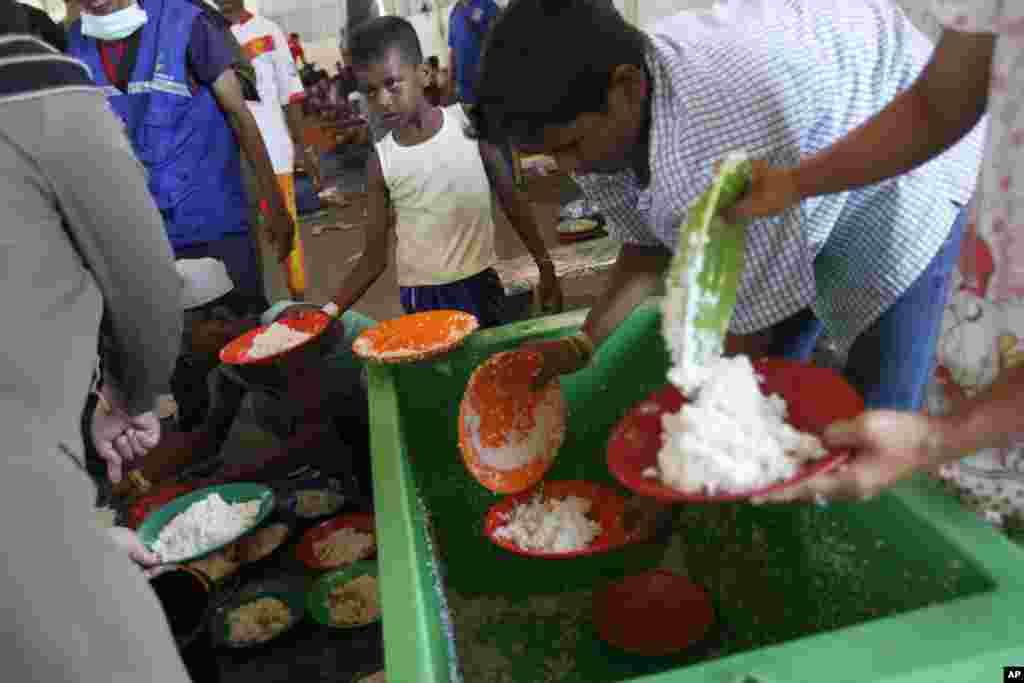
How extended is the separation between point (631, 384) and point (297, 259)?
2687mm

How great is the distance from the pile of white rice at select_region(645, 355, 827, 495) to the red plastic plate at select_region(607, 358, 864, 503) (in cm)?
2

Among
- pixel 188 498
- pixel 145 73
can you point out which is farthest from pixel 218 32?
pixel 188 498

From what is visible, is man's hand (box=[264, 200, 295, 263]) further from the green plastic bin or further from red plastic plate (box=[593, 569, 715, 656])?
→ red plastic plate (box=[593, 569, 715, 656])

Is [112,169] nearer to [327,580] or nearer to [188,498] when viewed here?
[327,580]

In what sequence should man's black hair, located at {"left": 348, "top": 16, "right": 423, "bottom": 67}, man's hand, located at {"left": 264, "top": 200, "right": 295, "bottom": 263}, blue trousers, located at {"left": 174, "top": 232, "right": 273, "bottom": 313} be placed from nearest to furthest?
man's black hair, located at {"left": 348, "top": 16, "right": 423, "bottom": 67}, blue trousers, located at {"left": 174, "top": 232, "right": 273, "bottom": 313}, man's hand, located at {"left": 264, "top": 200, "right": 295, "bottom": 263}

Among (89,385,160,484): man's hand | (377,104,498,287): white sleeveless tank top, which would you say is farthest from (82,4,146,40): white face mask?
(89,385,160,484): man's hand

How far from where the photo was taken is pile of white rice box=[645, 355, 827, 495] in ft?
2.90

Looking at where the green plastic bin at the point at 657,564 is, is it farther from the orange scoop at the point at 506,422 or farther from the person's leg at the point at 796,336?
the person's leg at the point at 796,336

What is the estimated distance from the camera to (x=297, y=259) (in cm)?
419

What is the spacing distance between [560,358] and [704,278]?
2.52ft

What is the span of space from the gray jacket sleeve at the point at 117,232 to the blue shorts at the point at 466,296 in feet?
3.87

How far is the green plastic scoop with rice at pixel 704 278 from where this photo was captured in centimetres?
94

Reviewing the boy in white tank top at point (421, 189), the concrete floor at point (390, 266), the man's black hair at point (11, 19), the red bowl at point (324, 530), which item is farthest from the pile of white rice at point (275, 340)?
the concrete floor at point (390, 266)

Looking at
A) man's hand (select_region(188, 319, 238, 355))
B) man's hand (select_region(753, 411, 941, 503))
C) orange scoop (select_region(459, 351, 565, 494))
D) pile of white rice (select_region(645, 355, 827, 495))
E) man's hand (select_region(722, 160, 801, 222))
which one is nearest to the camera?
man's hand (select_region(753, 411, 941, 503))
